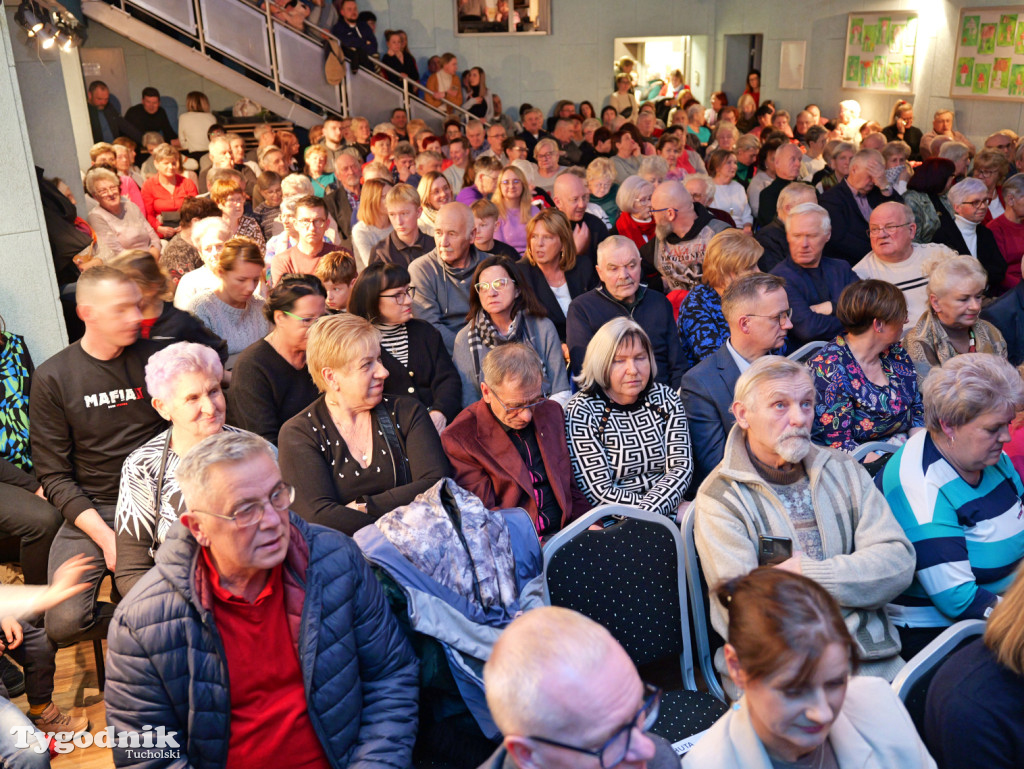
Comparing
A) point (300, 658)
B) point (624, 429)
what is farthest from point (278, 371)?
point (300, 658)

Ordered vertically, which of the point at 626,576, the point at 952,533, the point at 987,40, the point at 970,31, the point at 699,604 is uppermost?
the point at 970,31

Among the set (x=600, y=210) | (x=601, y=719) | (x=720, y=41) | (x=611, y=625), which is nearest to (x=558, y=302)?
(x=600, y=210)

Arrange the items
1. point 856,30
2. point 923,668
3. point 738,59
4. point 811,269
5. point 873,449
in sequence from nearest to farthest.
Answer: point 923,668, point 873,449, point 811,269, point 856,30, point 738,59

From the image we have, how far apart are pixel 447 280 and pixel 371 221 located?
1515 mm

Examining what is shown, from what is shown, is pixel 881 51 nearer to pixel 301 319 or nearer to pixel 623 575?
pixel 301 319

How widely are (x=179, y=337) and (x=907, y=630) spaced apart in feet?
9.38

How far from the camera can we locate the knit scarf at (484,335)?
3.88m

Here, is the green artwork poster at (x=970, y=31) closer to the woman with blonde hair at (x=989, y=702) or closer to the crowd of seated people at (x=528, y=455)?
the crowd of seated people at (x=528, y=455)

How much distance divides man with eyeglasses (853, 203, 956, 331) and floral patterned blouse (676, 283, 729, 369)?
1063 millimetres

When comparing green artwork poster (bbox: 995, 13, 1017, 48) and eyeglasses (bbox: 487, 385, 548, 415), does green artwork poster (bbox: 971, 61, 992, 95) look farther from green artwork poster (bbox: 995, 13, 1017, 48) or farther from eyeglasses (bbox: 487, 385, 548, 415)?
eyeglasses (bbox: 487, 385, 548, 415)

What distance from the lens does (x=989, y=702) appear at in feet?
5.23

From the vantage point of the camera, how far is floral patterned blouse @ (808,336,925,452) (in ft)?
10.5

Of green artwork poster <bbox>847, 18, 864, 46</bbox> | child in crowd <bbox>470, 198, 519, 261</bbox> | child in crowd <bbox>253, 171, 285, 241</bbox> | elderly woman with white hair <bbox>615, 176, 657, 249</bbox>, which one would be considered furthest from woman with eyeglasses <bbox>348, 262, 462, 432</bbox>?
green artwork poster <bbox>847, 18, 864, 46</bbox>

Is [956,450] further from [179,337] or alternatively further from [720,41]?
[720,41]
